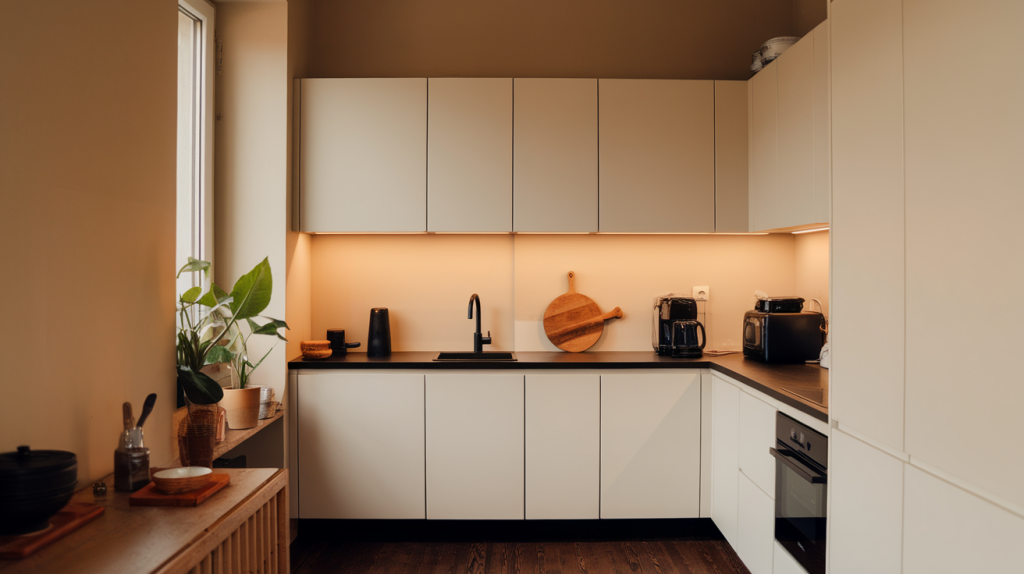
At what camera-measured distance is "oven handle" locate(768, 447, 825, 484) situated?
1.71 meters

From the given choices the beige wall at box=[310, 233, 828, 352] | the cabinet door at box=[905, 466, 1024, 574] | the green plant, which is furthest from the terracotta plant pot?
the cabinet door at box=[905, 466, 1024, 574]

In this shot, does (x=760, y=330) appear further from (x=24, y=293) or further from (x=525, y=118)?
(x=24, y=293)

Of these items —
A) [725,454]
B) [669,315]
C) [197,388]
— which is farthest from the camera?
[669,315]

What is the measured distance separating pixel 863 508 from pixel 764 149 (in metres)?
1.79

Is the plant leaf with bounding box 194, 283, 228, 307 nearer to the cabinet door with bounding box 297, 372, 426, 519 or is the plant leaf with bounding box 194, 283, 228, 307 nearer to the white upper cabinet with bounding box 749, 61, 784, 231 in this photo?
the cabinet door with bounding box 297, 372, 426, 519

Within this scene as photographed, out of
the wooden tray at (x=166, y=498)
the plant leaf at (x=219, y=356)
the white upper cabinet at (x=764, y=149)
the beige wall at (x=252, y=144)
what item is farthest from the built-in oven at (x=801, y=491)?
the beige wall at (x=252, y=144)

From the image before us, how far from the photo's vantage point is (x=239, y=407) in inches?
88.1

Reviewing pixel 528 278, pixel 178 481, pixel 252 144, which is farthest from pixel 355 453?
pixel 252 144

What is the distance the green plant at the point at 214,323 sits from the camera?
1738 mm

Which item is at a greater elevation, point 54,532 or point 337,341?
point 337,341

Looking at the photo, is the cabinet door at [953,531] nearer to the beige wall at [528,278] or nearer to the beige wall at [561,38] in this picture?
the beige wall at [528,278]

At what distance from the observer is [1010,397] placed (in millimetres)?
1052

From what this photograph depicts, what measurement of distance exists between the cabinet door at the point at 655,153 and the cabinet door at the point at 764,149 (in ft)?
0.65

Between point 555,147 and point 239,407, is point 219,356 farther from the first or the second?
point 555,147
